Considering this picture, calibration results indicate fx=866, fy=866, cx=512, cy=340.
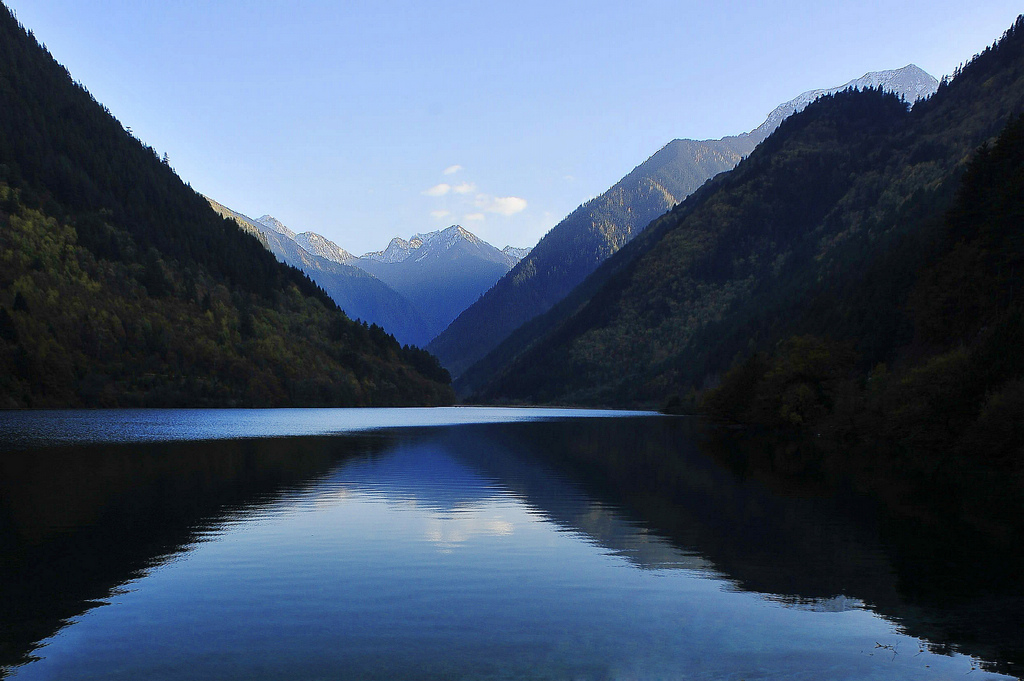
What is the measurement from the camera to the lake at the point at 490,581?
1761 cm

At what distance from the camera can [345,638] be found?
18969 millimetres

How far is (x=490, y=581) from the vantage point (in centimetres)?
2559

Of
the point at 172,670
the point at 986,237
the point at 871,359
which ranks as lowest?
the point at 172,670

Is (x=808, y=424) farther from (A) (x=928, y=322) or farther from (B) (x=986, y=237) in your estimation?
(B) (x=986, y=237)

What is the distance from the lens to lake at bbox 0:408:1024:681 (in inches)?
693

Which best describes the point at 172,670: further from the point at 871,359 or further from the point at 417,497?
the point at 871,359

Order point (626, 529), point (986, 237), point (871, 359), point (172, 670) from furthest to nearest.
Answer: point (871, 359) < point (986, 237) < point (626, 529) < point (172, 670)

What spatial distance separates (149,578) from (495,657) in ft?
41.0

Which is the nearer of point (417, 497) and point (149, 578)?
point (149, 578)

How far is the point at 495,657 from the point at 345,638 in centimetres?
355

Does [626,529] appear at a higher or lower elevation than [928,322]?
lower

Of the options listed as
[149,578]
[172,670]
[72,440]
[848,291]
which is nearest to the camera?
[172,670]

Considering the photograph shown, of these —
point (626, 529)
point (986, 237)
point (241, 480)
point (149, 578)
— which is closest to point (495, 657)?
point (149, 578)

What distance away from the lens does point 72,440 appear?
8431 centimetres
